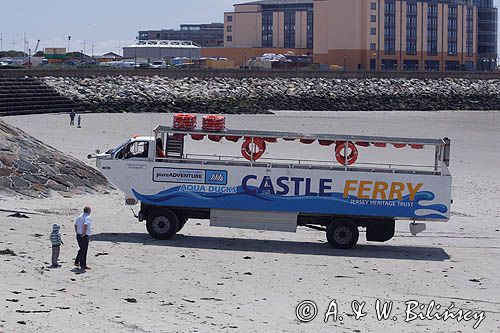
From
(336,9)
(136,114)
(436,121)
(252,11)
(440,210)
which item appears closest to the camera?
(440,210)

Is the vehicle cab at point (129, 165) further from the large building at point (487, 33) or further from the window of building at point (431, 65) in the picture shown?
the large building at point (487, 33)

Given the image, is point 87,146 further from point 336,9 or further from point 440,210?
point 336,9

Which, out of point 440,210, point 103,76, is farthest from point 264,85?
point 440,210

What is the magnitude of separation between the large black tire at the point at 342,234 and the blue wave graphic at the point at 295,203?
25 centimetres

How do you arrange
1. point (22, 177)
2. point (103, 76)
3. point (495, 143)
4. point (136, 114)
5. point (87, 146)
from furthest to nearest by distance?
1. point (103, 76)
2. point (136, 114)
3. point (495, 143)
4. point (87, 146)
5. point (22, 177)

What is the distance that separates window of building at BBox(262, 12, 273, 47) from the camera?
145 m

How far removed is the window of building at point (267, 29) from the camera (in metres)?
145

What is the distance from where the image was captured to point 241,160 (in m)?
22.8

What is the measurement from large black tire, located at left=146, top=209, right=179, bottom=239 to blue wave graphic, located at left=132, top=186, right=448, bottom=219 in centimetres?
28

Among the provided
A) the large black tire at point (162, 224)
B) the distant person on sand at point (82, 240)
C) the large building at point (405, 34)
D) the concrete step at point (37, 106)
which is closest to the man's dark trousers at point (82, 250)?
the distant person on sand at point (82, 240)

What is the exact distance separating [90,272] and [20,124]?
3717 cm

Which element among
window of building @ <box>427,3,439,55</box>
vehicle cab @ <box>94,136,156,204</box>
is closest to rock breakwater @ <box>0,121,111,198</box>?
vehicle cab @ <box>94,136,156,204</box>

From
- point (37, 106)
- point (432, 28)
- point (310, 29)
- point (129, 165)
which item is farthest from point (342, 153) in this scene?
point (310, 29)

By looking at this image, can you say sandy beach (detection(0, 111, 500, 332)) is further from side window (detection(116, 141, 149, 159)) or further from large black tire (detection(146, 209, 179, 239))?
side window (detection(116, 141, 149, 159))
